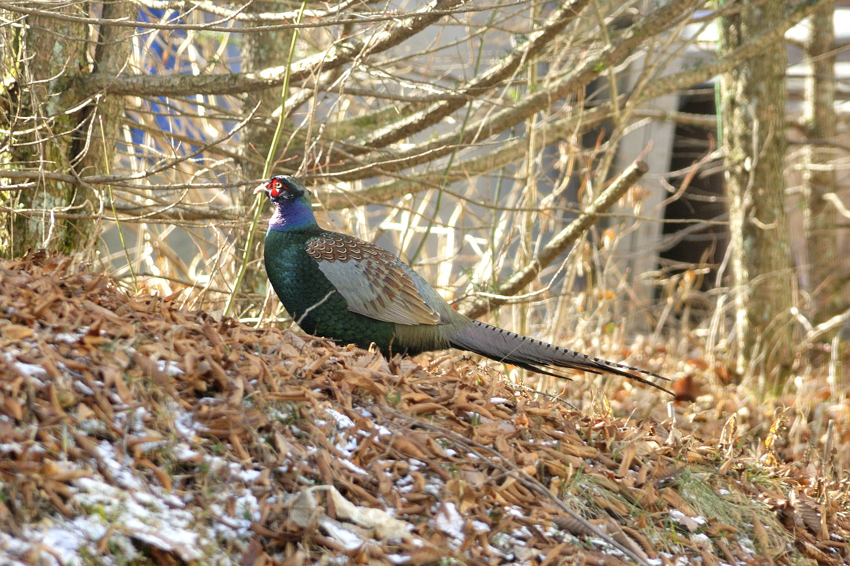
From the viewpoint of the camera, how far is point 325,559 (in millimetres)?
2088

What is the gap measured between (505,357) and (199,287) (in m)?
1.76

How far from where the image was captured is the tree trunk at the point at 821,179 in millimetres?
8000

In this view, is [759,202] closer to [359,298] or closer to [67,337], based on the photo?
[359,298]

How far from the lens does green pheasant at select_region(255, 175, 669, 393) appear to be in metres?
3.67

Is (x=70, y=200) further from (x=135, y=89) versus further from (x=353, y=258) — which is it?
(x=353, y=258)

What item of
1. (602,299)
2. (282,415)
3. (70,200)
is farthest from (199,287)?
(602,299)

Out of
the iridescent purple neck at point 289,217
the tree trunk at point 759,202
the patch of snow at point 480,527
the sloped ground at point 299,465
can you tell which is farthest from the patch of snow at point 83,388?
the tree trunk at point 759,202

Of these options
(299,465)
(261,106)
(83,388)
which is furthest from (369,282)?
(261,106)

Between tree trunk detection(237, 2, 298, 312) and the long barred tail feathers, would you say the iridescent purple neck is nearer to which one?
the long barred tail feathers

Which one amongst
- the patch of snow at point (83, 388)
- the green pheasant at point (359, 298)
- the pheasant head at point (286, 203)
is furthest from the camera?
the pheasant head at point (286, 203)

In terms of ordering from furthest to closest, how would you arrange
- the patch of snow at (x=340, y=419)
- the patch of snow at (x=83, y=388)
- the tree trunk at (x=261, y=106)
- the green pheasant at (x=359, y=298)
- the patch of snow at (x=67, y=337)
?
1. the tree trunk at (x=261, y=106)
2. the green pheasant at (x=359, y=298)
3. the patch of snow at (x=340, y=419)
4. the patch of snow at (x=67, y=337)
5. the patch of snow at (x=83, y=388)

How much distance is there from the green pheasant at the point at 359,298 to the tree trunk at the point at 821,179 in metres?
5.43

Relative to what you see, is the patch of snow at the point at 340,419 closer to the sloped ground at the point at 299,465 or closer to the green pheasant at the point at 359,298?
the sloped ground at the point at 299,465

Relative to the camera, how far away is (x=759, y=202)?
22.6 ft
